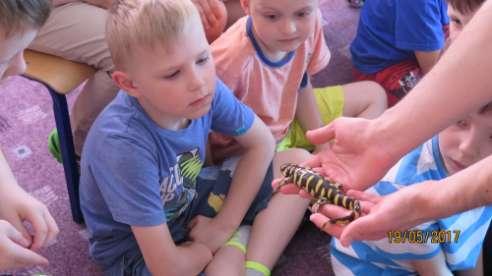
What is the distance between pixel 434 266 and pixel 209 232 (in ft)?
1.59

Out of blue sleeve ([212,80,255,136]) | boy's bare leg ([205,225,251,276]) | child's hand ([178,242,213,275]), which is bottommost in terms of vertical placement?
boy's bare leg ([205,225,251,276])

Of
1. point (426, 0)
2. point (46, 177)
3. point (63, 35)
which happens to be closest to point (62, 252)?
point (46, 177)

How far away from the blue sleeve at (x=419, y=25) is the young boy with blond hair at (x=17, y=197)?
107 centimetres

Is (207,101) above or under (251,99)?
above

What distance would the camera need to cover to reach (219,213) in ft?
4.38

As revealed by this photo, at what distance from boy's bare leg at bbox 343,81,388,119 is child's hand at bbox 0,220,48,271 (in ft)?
3.38

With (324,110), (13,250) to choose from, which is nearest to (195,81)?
(13,250)

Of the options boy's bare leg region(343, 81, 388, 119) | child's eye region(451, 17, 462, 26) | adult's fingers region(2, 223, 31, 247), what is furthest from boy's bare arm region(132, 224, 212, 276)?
child's eye region(451, 17, 462, 26)

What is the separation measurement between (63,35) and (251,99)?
0.45m

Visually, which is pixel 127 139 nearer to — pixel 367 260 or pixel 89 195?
pixel 89 195

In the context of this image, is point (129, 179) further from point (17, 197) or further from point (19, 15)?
point (19, 15)

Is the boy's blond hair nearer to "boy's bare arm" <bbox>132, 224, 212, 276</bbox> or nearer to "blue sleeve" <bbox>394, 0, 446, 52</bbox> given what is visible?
"boy's bare arm" <bbox>132, 224, 212, 276</bbox>

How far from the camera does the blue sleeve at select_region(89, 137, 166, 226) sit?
1087 millimetres

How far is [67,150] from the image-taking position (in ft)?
4.50
